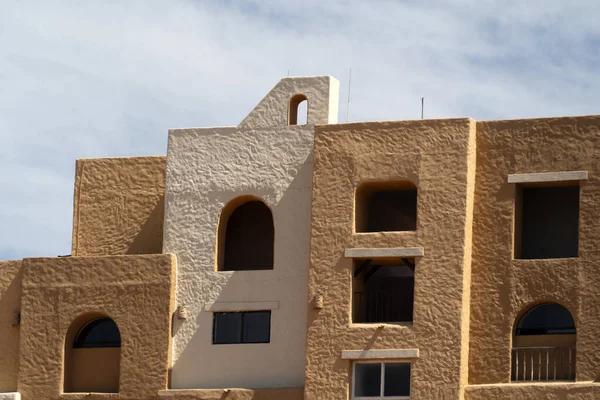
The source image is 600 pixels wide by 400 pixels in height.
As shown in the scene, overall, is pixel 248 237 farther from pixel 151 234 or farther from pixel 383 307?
pixel 383 307

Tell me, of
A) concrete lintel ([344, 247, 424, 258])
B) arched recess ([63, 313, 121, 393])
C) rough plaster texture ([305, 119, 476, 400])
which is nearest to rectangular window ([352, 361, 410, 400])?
rough plaster texture ([305, 119, 476, 400])

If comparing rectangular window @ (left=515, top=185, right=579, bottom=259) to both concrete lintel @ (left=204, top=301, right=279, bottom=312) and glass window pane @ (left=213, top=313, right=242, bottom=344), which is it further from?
glass window pane @ (left=213, top=313, right=242, bottom=344)

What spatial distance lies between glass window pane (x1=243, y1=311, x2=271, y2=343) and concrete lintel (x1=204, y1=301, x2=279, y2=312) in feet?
0.68

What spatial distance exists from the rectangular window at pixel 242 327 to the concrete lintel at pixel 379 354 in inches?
135

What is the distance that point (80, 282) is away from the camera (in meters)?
64.7

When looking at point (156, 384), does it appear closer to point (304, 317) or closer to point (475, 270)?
point (304, 317)

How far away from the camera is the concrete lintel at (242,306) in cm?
6294

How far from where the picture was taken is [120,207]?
66688mm

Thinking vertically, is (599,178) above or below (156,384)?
above

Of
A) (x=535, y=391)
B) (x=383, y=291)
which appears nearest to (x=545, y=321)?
(x=535, y=391)

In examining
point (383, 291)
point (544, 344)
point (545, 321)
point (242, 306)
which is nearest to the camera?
point (544, 344)

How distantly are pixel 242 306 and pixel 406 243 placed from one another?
6065 mm

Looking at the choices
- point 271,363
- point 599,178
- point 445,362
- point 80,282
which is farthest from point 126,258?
point 599,178

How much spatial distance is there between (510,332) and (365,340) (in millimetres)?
4452
